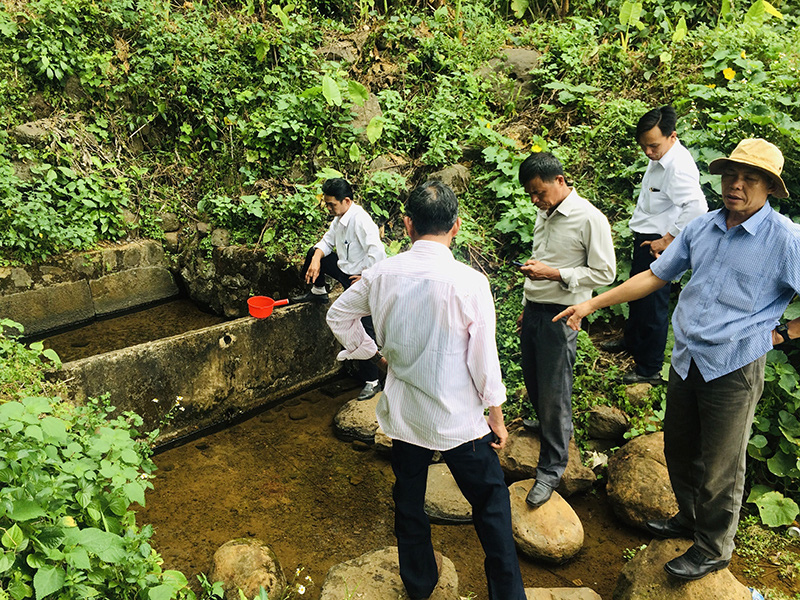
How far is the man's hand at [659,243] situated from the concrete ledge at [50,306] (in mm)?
6520

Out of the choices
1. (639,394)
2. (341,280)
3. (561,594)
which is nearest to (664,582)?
(561,594)

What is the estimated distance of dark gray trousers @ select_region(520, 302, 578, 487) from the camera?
11.7ft

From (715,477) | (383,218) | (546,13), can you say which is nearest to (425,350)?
(715,477)

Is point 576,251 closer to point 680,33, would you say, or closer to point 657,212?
point 657,212

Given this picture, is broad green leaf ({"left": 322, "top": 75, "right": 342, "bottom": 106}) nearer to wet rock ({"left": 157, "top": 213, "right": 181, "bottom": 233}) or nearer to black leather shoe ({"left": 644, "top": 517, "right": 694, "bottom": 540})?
wet rock ({"left": 157, "top": 213, "right": 181, "bottom": 233})

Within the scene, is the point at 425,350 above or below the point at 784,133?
below

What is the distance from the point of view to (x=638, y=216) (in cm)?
447

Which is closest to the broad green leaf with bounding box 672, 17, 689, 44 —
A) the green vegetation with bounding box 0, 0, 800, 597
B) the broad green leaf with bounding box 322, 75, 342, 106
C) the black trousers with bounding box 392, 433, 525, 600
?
the green vegetation with bounding box 0, 0, 800, 597

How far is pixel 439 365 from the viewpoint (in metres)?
2.49

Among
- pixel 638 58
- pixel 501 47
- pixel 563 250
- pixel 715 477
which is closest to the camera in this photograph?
pixel 715 477

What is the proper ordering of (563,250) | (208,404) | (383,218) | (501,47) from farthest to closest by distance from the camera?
(501,47) → (383,218) → (208,404) → (563,250)

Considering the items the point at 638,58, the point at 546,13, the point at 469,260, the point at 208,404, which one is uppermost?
the point at 546,13

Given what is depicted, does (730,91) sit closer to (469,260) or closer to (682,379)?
(469,260)

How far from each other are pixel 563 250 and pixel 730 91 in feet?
13.8
